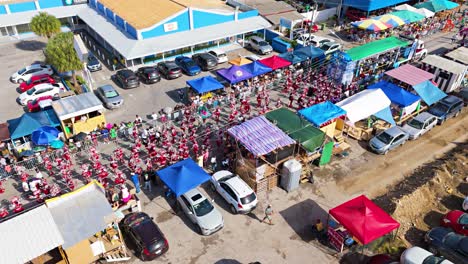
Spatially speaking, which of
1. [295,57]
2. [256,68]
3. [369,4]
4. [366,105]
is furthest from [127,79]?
[369,4]

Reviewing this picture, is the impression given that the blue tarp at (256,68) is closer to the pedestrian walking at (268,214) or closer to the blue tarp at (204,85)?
the blue tarp at (204,85)

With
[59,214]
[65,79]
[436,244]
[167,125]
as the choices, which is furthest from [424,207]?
[65,79]

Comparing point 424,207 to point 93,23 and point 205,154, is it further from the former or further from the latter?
point 93,23

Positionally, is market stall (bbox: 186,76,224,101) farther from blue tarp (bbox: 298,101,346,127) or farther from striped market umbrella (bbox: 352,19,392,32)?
striped market umbrella (bbox: 352,19,392,32)

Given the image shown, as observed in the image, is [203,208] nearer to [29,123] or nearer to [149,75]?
[29,123]

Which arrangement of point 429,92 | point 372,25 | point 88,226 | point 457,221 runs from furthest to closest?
point 372,25 → point 429,92 → point 457,221 → point 88,226

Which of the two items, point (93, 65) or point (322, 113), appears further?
point (93, 65)
